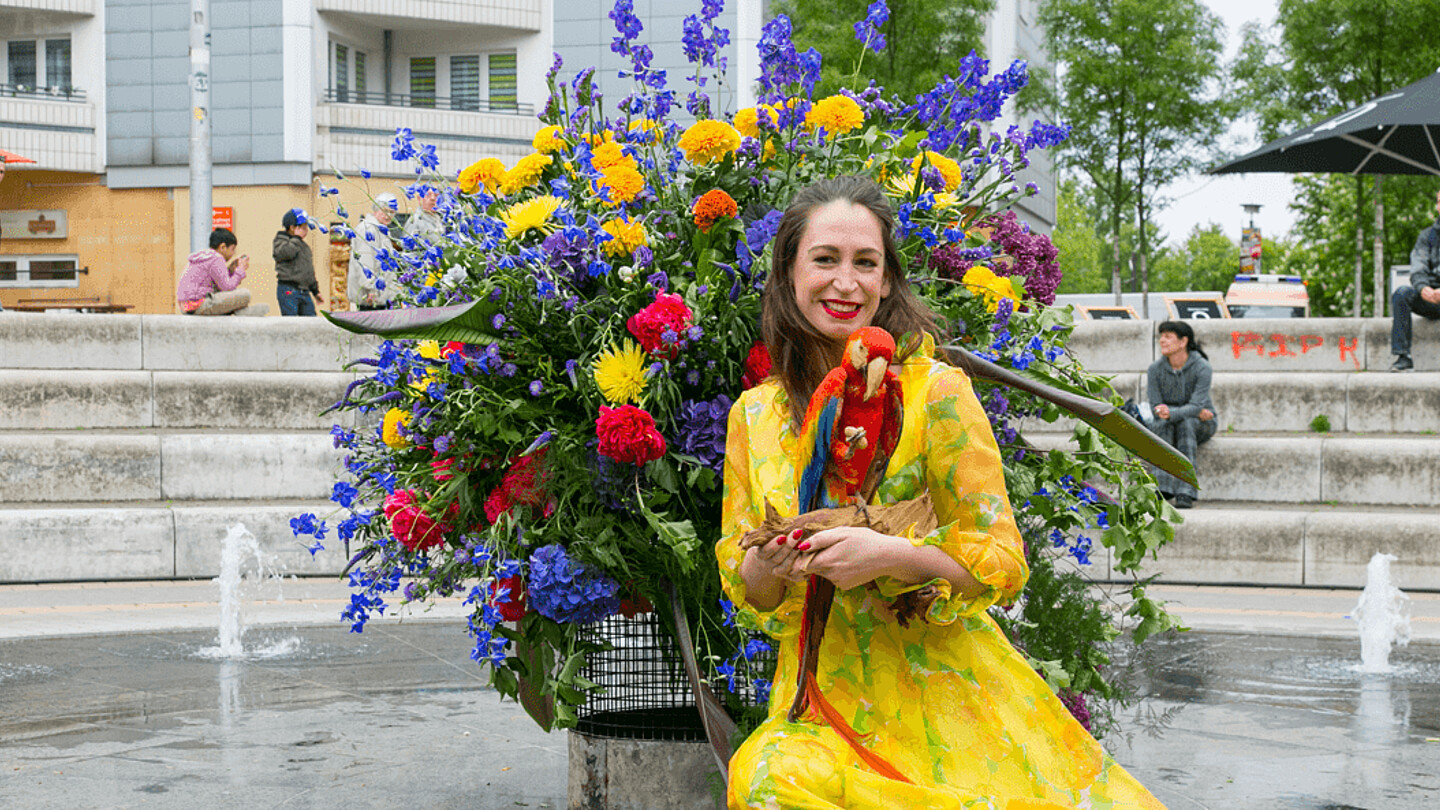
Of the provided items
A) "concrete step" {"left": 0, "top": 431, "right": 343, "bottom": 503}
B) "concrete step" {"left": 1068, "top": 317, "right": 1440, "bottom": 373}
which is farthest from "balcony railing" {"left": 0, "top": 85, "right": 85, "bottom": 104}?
"concrete step" {"left": 1068, "top": 317, "right": 1440, "bottom": 373}

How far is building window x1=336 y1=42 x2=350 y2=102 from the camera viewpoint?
30.2m

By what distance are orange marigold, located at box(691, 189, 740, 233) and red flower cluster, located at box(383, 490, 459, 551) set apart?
3.18 feet

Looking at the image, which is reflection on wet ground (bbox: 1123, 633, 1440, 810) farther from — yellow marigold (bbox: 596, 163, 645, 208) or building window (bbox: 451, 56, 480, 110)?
building window (bbox: 451, 56, 480, 110)

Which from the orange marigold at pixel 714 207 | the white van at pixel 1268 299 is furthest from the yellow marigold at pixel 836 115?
the white van at pixel 1268 299

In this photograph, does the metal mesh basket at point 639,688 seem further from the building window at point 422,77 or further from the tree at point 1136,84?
the building window at point 422,77

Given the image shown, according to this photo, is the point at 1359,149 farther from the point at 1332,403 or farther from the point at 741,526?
the point at 741,526

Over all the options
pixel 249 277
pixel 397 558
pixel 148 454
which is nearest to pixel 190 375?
pixel 148 454

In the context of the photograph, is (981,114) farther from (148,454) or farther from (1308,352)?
(1308,352)

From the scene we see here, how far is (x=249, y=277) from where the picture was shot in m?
27.9

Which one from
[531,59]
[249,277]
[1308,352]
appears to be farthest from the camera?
[531,59]

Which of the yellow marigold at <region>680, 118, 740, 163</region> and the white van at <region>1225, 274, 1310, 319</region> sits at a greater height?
the white van at <region>1225, 274, 1310, 319</region>

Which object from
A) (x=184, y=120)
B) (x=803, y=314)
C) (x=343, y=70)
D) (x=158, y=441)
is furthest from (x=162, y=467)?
(x=343, y=70)

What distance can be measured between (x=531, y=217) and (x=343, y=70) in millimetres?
28629

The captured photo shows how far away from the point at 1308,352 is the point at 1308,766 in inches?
351
